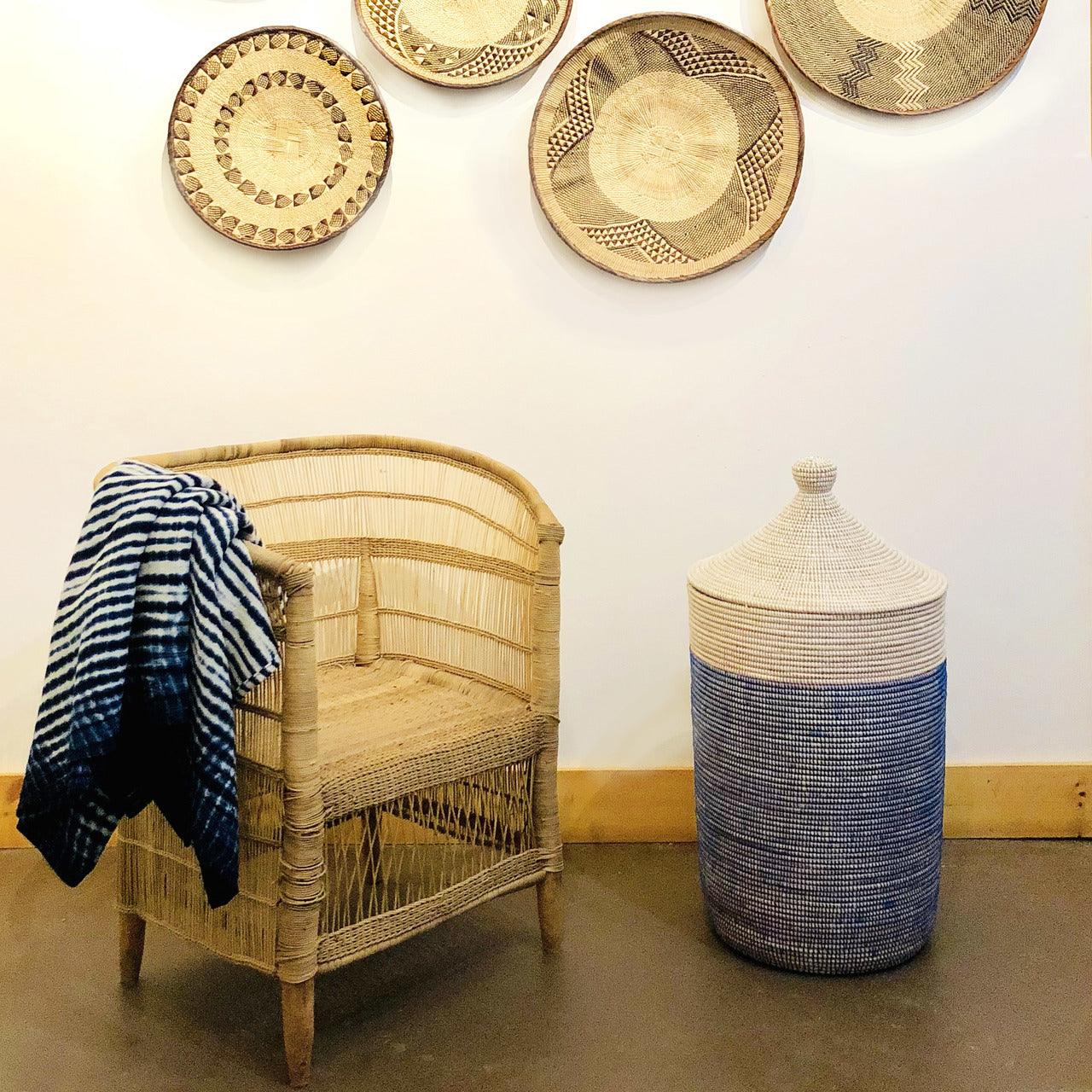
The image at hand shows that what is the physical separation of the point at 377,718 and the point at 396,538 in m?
0.41

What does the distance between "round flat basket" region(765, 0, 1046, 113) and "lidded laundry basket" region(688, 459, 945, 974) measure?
0.80 metres

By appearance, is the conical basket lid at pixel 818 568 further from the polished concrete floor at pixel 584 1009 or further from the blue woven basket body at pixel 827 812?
the polished concrete floor at pixel 584 1009

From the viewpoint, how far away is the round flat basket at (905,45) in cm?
230

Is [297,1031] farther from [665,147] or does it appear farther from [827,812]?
[665,147]

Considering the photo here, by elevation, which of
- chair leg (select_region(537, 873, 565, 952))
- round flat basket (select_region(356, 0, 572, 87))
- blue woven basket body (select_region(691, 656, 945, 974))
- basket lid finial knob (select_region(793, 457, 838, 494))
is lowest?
chair leg (select_region(537, 873, 565, 952))

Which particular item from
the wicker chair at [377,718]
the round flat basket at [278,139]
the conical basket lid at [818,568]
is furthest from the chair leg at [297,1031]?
the round flat basket at [278,139]

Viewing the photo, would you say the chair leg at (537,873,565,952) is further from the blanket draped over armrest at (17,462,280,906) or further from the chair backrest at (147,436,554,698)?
the blanket draped over armrest at (17,462,280,906)

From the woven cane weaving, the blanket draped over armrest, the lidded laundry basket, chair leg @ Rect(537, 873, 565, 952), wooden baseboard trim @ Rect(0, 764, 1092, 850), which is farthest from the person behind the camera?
wooden baseboard trim @ Rect(0, 764, 1092, 850)

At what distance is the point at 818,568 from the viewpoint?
1.96m

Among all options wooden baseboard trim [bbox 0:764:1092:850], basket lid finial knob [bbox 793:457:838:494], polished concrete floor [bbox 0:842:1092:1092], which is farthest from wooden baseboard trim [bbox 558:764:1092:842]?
basket lid finial knob [bbox 793:457:838:494]

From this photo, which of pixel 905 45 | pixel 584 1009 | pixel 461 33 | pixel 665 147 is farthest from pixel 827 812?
pixel 461 33

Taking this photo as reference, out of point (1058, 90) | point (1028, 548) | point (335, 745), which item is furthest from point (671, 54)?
point (335, 745)

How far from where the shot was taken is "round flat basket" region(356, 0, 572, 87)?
2.29 meters

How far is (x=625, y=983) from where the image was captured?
202cm
